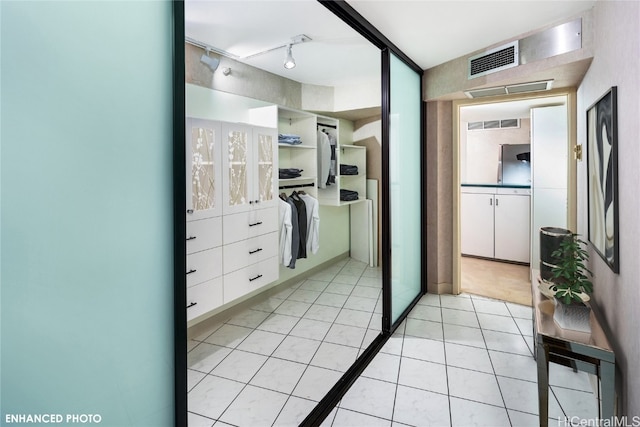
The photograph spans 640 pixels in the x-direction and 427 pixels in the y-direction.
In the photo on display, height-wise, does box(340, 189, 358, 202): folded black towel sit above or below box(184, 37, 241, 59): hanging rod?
below

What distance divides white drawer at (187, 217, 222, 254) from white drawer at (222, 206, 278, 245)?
8cm

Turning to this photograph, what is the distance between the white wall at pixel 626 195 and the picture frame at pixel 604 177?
3 cm

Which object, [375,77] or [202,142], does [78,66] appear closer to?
[202,142]

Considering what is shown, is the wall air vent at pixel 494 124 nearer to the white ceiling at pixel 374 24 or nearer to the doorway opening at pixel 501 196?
the doorway opening at pixel 501 196

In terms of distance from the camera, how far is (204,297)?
2.72m

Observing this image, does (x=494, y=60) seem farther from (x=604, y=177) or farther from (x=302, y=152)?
(x=302, y=152)

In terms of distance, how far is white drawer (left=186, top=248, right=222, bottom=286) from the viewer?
261 centimetres

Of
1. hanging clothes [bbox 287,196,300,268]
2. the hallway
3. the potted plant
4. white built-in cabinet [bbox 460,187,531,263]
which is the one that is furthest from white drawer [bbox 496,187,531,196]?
the potted plant

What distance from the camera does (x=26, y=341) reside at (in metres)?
0.85

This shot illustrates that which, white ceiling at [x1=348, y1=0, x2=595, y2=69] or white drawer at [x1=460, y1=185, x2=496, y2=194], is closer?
white ceiling at [x1=348, y1=0, x2=595, y2=69]

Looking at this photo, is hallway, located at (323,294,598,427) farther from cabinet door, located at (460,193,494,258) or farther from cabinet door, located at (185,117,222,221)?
cabinet door, located at (460,193,494,258)

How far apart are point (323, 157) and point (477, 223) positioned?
8.04 feet

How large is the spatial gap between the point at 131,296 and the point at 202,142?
5.96ft

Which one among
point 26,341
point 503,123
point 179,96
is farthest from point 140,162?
point 503,123
